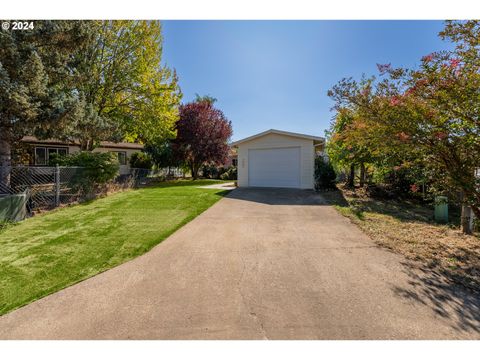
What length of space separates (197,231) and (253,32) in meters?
5.54

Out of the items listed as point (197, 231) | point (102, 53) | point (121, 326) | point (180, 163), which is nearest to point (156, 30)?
point (102, 53)

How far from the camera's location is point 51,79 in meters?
7.66

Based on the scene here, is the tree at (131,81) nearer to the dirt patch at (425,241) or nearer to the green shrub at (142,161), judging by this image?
the green shrub at (142,161)

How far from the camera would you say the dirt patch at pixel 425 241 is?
3.41m

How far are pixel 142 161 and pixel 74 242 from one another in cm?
1676

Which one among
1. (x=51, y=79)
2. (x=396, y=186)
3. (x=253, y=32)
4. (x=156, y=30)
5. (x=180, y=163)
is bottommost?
(x=396, y=186)

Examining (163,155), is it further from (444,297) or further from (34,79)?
(444,297)

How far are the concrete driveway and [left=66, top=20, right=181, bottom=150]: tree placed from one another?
10775 mm

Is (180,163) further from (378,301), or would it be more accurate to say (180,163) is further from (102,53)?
(378,301)

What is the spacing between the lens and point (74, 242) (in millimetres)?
4551

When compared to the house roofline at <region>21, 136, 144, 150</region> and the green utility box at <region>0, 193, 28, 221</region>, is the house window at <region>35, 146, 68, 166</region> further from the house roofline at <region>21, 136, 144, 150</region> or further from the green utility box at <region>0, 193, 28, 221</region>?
the green utility box at <region>0, 193, 28, 221</region>

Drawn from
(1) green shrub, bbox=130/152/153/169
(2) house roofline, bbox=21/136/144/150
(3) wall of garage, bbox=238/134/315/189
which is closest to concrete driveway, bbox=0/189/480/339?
(3) wall of garage, bbox=238/134/315/189

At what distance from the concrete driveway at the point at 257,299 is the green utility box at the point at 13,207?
4.73m

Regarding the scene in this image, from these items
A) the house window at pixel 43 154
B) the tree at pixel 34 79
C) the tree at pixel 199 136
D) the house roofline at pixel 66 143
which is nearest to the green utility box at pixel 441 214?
the tree at pixel 34 79
